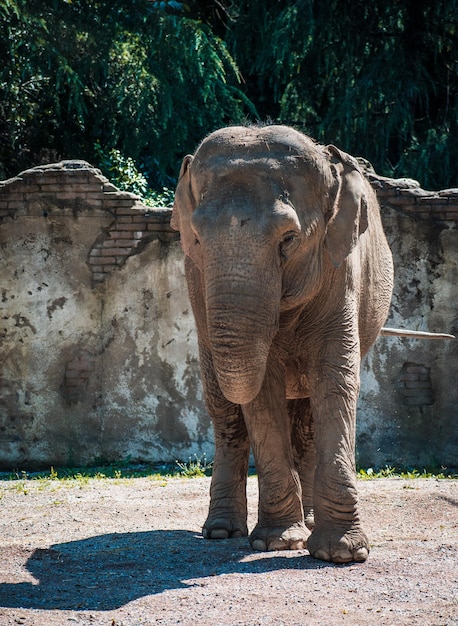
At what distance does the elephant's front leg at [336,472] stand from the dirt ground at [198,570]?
10 cm

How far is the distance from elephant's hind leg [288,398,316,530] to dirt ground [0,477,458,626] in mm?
435

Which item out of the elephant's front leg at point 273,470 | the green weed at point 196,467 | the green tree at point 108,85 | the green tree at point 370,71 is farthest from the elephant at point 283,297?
the green tree at point 370,71

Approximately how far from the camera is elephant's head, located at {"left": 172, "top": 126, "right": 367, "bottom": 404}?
498cm

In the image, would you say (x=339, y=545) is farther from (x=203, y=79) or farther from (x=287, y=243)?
(x=203, y=79)

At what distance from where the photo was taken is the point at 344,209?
5.64 m

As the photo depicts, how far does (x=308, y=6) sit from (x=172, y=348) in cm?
696

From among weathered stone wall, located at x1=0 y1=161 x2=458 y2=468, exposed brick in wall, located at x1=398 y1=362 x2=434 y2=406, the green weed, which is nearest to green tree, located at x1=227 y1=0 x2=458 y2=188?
weathered stone wall, located at x1=0 y1=161 x2=458 y2=468

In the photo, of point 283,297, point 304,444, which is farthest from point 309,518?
point 283,297

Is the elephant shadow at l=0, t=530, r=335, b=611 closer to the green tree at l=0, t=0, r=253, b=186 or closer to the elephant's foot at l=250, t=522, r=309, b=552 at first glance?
the elephant's foot at l=250, t=522, r=309, b=552

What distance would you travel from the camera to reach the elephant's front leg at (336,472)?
5.29 metres

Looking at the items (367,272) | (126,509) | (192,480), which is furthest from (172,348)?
(367,272)

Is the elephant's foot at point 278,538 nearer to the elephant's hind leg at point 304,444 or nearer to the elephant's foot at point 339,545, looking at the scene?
the elephant's foot at point 339,545

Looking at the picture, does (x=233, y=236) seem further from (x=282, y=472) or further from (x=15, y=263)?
(x=15, y=263)

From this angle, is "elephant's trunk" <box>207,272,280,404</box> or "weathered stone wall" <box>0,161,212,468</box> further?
"weathered stone wall" <box>0,161,212,468</box>
